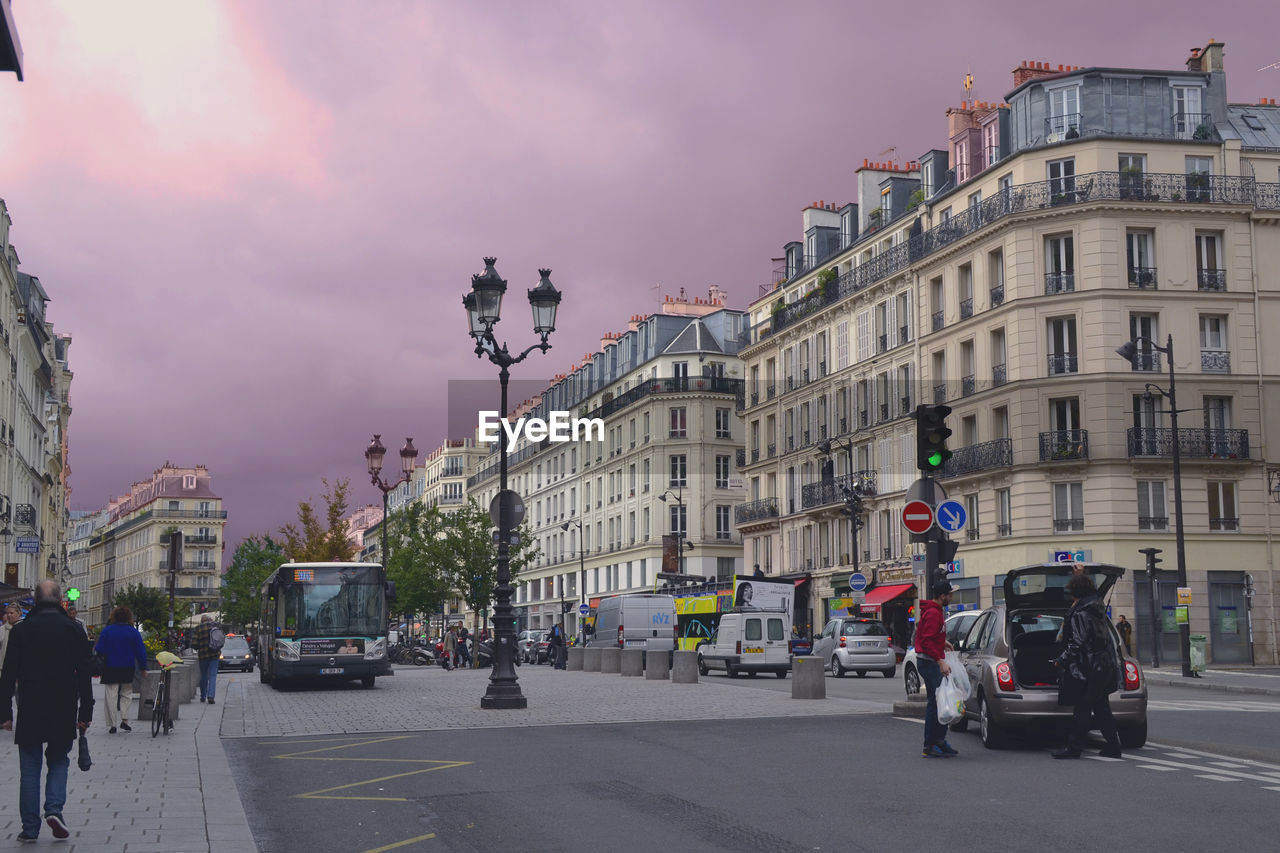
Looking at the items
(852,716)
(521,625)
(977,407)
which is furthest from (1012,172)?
(521,625)

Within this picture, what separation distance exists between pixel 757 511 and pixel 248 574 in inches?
1513

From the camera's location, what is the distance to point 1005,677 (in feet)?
43.9

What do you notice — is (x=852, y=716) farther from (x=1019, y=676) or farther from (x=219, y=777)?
(x=219, y=777)

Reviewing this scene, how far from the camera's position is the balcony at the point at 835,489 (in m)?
56.6

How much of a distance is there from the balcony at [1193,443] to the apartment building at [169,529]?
115 m

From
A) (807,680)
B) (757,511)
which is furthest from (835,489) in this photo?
(807,680)

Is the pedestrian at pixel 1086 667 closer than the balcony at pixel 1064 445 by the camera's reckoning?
Yes

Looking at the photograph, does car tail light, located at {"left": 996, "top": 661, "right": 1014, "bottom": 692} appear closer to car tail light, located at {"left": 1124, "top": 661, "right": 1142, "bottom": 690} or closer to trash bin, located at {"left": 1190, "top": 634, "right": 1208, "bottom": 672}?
car tail light, located at {"left": 1124, "top": 661, "right": 1142, "bottom": 690}

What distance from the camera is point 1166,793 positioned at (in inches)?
411

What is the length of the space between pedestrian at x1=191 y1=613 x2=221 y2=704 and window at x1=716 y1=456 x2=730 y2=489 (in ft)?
181

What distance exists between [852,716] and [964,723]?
10.1 feet

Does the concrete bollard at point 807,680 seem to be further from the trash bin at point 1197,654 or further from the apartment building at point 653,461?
the apartment building at point 653,461

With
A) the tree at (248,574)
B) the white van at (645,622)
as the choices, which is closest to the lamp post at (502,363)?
the white van at (645,622)

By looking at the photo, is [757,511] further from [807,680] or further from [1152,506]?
[807,680]
